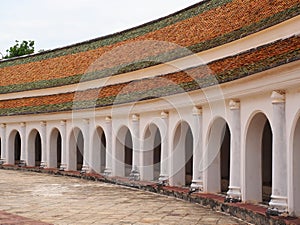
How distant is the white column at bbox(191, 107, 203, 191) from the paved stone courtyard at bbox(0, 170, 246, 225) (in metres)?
0.71

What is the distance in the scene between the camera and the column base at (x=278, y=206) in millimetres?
11031

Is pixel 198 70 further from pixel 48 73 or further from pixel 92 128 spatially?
pixel 48 73

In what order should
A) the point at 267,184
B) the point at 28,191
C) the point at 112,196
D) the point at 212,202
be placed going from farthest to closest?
the point at 28,191 < the point at 112,196 < the point at 267,184 < the point at 212,202

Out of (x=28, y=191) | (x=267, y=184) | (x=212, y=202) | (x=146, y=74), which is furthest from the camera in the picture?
(x=146, y=74)

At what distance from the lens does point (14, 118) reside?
30.1 m

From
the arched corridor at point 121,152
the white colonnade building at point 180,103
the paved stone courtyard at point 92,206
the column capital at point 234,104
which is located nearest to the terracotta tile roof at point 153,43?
the white colonnade building at point 180,103

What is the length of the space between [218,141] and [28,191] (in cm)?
722

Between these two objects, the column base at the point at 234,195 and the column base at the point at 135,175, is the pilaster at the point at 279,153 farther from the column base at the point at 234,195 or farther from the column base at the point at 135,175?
the column base at the point at 135,175

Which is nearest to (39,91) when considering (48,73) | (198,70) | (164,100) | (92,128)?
(48,73)

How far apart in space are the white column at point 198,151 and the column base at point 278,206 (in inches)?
197

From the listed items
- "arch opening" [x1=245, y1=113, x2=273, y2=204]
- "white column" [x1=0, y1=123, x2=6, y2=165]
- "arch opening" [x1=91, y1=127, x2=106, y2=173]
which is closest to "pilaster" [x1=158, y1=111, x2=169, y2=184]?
"arch opening" [x1=245, y1=113, x2=273, y2=204]

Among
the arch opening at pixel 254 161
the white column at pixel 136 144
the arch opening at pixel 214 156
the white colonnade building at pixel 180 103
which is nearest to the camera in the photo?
the white colonnade building at pixel 180 103

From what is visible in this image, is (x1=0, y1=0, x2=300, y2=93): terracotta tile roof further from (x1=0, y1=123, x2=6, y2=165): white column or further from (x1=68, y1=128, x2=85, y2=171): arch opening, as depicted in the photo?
(x1=68, y1=128, x2=85, y2=171): arch opening

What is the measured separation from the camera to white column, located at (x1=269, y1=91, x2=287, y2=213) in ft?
36.7
